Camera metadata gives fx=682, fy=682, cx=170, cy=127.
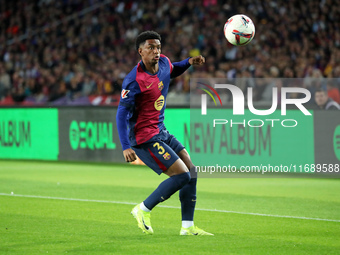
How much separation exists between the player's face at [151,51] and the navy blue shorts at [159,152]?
834 millimetres

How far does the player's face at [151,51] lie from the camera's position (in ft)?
24.7

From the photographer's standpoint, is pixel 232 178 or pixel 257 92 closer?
pixel 232 178

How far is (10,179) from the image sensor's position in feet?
47.0

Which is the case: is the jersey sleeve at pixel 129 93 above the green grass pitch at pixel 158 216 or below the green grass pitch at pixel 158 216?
above

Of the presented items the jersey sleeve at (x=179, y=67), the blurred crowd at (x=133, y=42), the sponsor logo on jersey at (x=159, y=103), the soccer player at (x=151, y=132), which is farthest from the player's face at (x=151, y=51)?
the blurred crowd at (x=133, y=42)

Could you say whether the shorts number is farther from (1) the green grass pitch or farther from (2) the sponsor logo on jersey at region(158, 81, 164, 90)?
(1) the green grass pitch

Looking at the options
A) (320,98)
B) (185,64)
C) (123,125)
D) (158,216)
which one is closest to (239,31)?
(185,64)

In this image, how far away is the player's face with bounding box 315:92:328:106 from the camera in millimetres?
14742

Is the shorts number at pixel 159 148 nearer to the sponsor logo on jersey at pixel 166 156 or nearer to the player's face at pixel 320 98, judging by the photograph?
the sponsor logo on jersey at pixel 166 156

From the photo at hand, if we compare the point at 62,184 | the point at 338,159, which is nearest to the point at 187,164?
the point at 62,184

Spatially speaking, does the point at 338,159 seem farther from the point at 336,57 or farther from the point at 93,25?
the point at 93,25

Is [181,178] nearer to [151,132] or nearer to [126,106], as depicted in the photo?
[151,132]

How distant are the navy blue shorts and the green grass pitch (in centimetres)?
82

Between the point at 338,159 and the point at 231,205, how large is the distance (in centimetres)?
434
